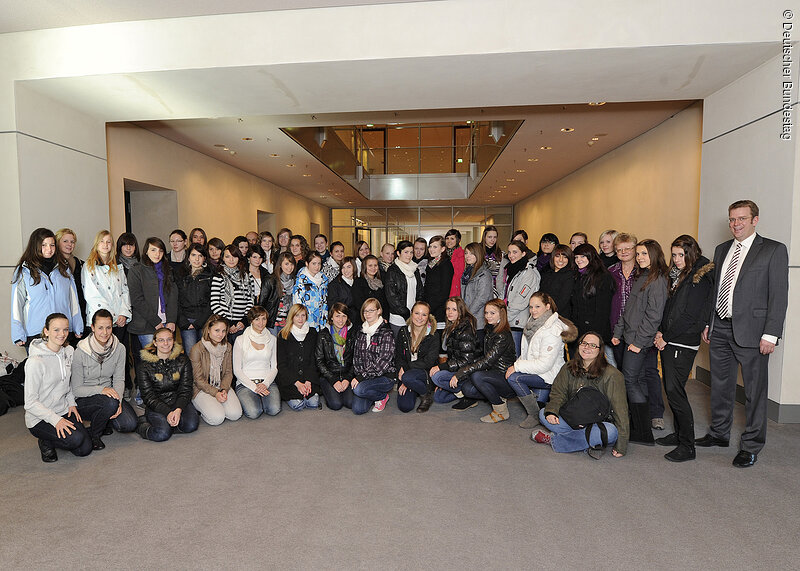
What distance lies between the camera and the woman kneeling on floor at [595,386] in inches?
146

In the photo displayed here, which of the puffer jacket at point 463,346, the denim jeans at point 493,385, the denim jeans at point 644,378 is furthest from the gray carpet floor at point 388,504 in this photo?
the puffer jacket at point 463,346

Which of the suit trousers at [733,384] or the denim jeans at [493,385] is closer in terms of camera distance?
the suit trousers at [733,384]

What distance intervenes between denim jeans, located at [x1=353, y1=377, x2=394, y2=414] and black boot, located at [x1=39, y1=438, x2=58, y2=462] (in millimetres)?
2419

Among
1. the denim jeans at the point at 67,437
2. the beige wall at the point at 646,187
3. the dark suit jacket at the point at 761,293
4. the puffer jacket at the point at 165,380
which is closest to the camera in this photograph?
the dark suit jacket at the point at 761,293

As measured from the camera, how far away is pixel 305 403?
4926mm

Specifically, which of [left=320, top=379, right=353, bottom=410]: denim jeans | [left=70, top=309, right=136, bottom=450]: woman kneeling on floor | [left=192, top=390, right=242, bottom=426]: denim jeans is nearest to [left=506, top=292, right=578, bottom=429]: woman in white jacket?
[left=320, top=379, right=353, bottom=410]: denim jeans

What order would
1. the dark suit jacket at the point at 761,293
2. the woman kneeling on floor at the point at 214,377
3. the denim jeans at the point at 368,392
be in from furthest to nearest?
the denim jeans at the point at 368,392 → the woman kneeling on floor at the point at 214,377 → the dark suit jacket at the point at 761,293

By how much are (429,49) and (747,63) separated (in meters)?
2.88

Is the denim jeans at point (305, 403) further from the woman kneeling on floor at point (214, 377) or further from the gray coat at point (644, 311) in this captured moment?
the gray coat at point (644, 311)

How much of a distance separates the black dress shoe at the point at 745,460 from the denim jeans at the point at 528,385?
4.65 ft

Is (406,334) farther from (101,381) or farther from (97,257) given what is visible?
(97,257)

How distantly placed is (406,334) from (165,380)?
7.38 ft

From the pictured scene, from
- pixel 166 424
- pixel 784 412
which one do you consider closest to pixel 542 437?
pixel 784 412

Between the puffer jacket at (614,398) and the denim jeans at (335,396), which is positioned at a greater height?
the puffer jacket at (614,398)
